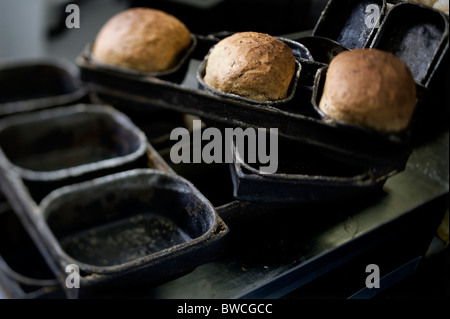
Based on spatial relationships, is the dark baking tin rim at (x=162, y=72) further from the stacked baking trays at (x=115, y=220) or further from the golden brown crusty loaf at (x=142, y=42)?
the stacked baking trays at (x=115, y=220)

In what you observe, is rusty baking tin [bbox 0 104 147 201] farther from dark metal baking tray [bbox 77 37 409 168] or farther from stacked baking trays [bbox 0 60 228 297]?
dark metal baking tray [bbox 77 37 409 168]

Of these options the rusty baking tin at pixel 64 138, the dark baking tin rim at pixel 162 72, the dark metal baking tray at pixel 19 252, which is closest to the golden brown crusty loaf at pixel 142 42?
the dark baking tin rim at pixel 162 72

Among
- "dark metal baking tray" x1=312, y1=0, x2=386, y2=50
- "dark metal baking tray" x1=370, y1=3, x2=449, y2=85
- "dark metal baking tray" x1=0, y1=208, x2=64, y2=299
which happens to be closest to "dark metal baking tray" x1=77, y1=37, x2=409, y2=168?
"dark metal baking tray" x1=312, y1=0, x2=386, y2=50

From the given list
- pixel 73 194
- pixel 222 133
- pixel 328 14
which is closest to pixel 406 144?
pixel 328 14

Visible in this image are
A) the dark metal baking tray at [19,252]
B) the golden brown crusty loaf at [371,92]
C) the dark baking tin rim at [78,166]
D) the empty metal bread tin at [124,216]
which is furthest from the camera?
the dark metal baking tray at [19,252]

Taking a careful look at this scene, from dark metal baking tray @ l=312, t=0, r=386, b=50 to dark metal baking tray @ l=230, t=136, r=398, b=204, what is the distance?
0.31 metres

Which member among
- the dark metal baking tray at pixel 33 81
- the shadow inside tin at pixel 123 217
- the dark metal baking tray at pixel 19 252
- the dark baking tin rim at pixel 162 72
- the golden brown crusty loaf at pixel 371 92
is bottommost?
the dark metal baking tray at pixel 19 252

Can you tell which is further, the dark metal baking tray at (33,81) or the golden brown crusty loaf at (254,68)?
the dark metal baking tray at (33,81)

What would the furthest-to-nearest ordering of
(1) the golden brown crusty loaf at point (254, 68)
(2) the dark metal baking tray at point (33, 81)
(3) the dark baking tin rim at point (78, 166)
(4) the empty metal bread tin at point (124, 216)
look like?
(2) the dark metal baking tray at point (33, 81)
(3) the dark baking tin rim at point (78, 166)
(4) the empty metal bread tin at point (124, 216)
(1) the golden brown crusty loaf at point (254, 68)

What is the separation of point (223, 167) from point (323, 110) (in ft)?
1.89

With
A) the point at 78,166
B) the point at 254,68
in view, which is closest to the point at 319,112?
the point at 254,68

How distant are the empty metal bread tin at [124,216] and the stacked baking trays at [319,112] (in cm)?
24

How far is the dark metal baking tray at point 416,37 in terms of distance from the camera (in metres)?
1.22

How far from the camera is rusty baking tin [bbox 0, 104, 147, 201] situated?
202cm
